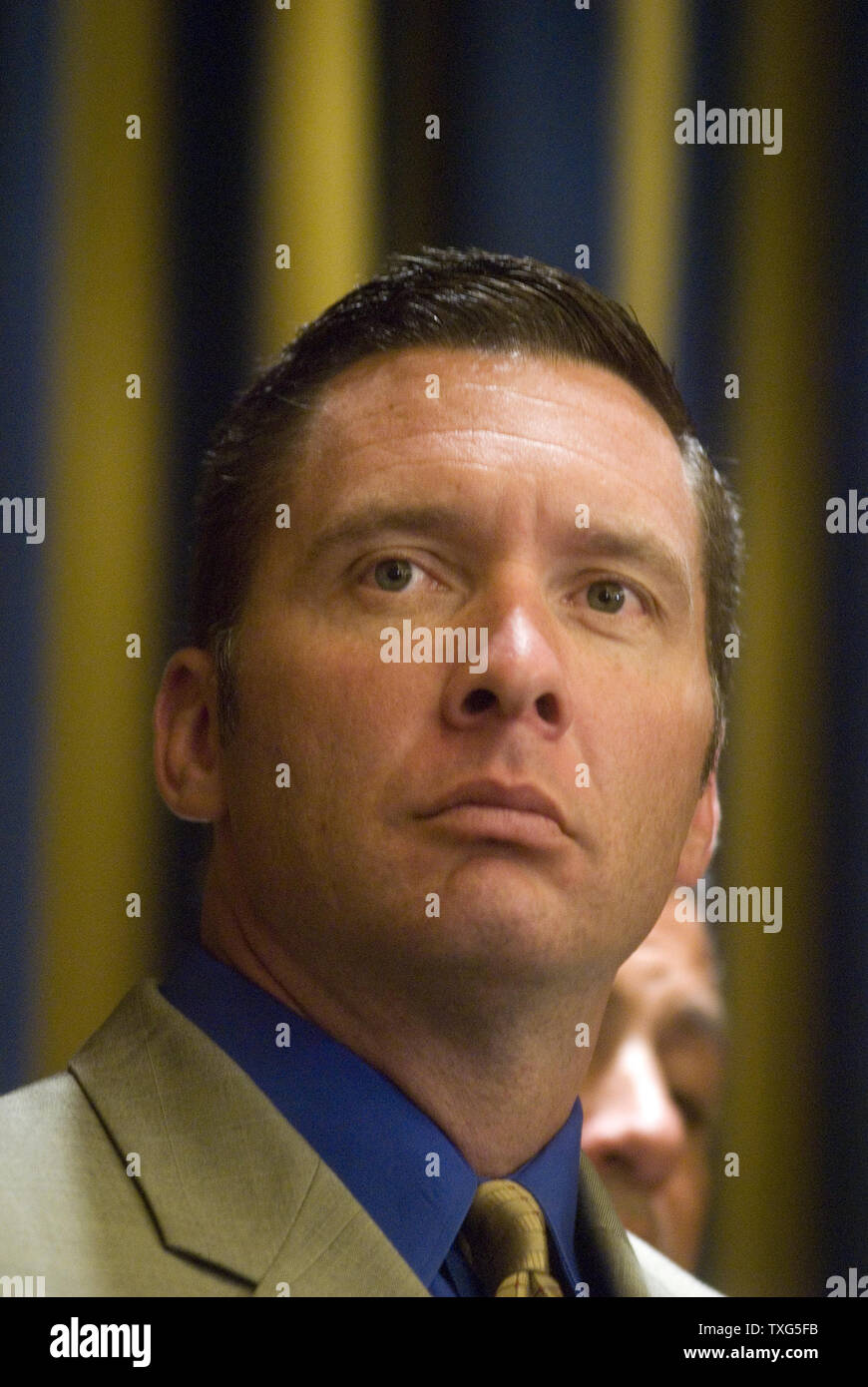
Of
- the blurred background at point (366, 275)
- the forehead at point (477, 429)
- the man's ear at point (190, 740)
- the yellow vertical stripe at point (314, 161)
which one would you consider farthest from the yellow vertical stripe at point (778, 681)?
the man's ear at point (190, 740)

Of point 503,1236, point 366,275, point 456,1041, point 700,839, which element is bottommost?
point 503,1236

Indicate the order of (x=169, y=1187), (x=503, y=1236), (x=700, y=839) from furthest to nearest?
(x=700, y=839)
(x=503, y=1236)
(x=169, y=1187)

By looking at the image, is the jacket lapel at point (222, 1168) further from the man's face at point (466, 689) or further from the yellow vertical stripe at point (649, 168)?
the yellow vertical stripe at point (649, 168)

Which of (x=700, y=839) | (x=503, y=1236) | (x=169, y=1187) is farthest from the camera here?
(x=700, y=839)

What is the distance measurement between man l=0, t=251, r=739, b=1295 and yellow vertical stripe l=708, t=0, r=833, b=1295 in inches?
7.2

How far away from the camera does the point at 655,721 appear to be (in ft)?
4.24

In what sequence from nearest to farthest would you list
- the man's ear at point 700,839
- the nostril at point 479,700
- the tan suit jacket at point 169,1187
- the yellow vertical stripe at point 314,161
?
1. the tan suit jacket at point 169,1187
2. the nostril at point 479,700
3. the man's ear at point 700,839
4. the yellow vertical stripe at point 314,161

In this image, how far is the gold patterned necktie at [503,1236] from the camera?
1.23 meters

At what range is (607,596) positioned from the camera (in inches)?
50.4

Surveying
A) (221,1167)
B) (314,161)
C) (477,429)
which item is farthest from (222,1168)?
(314,161)

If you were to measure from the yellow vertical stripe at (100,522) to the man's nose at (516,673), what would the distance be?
0.35 metres

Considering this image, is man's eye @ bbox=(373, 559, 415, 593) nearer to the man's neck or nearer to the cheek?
the cheek

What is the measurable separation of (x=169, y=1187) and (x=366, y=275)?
827 millimetres

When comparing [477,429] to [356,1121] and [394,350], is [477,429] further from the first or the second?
[356,1121]
